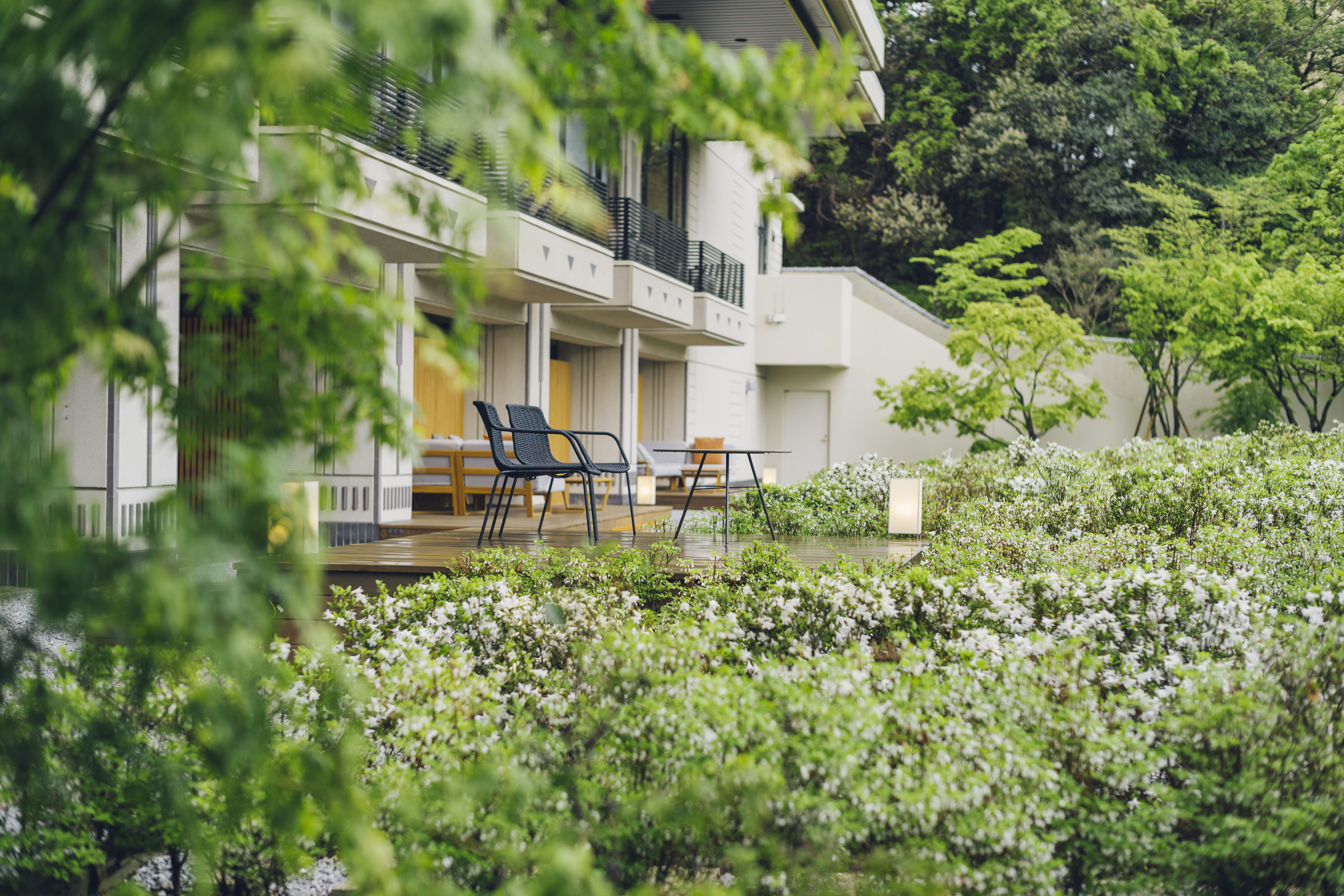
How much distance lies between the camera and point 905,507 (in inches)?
271

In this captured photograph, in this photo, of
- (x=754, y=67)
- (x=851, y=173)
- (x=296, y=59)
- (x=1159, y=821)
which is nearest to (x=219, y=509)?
(x=296, y=59)

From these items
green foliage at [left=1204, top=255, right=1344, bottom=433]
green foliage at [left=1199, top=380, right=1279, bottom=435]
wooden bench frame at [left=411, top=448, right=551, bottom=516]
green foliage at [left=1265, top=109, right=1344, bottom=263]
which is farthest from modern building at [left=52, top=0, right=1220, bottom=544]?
green foliage at [left=1265, top=109, right=1344, bottom=263]

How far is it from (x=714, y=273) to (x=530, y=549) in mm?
11239

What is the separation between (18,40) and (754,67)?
89 centimetres

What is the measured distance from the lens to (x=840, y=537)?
743 cm

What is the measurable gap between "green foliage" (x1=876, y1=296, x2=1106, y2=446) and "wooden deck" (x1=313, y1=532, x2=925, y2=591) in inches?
489

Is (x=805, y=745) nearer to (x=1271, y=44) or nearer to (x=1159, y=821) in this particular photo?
(x=1159, y=821)

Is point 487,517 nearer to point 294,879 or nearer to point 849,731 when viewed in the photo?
point 294,879

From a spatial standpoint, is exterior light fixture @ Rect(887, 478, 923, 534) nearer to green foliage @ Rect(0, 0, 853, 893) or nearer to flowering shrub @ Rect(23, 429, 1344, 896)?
flowering shrub @ Rect(23, 429, 1344, 896)

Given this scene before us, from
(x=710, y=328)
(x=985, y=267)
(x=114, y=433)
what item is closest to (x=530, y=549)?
(x=114, y=433)

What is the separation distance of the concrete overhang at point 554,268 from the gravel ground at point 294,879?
5923mm

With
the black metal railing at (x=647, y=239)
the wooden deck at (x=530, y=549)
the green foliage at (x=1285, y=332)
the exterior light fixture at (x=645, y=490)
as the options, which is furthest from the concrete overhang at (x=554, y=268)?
the green foliage at (x=1285, y=332)

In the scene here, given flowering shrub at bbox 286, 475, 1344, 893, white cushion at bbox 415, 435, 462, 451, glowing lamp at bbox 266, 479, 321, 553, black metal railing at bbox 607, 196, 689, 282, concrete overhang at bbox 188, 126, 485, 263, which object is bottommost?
flowering shrub at bbox 286, 475, 1344, 893

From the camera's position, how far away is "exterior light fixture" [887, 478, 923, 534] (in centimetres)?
681
